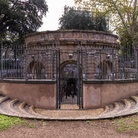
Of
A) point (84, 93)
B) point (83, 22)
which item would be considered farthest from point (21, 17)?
point (84, 93)

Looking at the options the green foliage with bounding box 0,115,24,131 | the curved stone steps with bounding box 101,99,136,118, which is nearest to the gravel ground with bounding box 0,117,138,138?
the green foliage with bounding box 0,115,24,131

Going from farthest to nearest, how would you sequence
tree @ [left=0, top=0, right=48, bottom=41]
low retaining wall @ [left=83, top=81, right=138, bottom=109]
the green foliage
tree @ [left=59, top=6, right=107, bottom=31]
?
tree @ [left=59, top=6, right=107, bottom=31], tree @ [left=0, top=0, right=48, bottom=41], low retaining wall @ [left=83, top=81, right=138, bottom=109], the green foliage

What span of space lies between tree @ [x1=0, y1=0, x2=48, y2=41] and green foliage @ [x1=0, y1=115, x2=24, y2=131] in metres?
25.5

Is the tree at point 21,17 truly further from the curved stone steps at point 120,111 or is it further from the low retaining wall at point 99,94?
the curved stone steps at point 120,111

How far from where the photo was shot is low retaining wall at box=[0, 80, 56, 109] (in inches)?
441

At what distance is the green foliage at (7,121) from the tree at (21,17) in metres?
25.5

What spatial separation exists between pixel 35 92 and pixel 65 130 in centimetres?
583

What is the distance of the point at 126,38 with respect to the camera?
31453 mm

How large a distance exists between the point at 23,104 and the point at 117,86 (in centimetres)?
471

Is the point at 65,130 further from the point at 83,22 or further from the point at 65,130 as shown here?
the point at 83,22

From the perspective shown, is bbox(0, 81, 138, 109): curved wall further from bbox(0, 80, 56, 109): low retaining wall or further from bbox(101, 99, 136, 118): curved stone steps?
bbox(101, 99, 136, 118): curved stone steps

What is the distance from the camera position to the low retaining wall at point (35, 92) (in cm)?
1120

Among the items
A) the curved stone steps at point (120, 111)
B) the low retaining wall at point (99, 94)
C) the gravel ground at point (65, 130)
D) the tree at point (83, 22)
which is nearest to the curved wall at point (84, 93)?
the low retaining wall at point (99, 94)

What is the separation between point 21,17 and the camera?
30.9 meters
